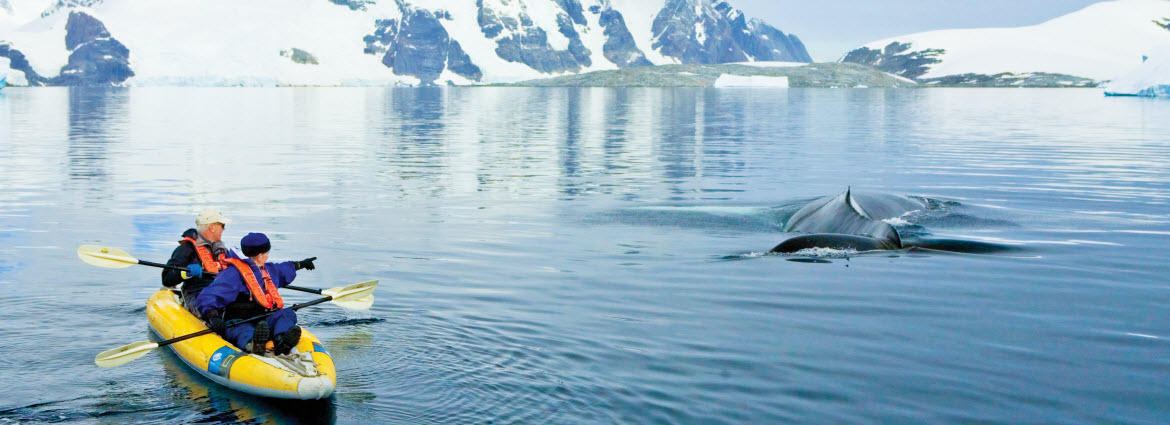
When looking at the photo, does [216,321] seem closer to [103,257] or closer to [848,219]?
[103,257]

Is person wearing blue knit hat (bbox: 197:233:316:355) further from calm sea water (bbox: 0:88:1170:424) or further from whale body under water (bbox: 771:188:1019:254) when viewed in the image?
whale body under water (bbox: 771:188:1019:254)

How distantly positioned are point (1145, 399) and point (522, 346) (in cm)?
743

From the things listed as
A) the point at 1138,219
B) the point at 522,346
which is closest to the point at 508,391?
the point at 522,346

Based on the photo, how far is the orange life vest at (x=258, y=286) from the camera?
13.7m

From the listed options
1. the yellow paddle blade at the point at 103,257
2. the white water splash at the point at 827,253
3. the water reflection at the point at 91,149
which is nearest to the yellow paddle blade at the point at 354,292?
the yellow paddle blade at the point at 103,257

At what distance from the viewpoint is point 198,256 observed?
53.4 feet

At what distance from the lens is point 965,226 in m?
26.1

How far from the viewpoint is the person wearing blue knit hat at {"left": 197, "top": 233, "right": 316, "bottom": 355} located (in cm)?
1339

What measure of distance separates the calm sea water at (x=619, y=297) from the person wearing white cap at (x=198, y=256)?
1.07 meters

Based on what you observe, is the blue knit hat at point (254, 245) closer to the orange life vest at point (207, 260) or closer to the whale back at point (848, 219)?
the orange life vest at point (207, 260)

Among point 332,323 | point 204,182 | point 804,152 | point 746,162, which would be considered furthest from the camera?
point 804,152

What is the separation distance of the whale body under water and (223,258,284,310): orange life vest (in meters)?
11.4

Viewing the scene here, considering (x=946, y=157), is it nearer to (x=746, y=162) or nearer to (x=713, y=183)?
(x=746, y=162)

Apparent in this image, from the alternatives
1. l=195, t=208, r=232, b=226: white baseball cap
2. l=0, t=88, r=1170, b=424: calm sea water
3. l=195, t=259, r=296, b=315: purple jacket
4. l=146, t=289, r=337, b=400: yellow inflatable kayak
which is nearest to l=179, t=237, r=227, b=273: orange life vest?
l=195, t=208, r=232, b=226: white baseball cap
